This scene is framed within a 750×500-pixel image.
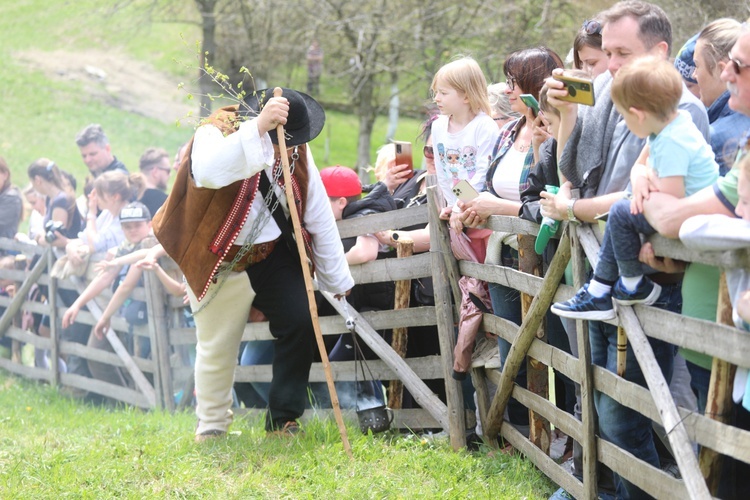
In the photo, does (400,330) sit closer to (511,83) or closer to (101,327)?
(511,83)

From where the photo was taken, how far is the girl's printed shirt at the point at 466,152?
5.32m

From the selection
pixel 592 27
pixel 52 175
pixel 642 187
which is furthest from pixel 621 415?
pixel 52 175

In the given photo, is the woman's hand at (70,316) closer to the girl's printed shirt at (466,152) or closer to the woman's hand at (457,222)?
the girl's printed shirt at (466,152)

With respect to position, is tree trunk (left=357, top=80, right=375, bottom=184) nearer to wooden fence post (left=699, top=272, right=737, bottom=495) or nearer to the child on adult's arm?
the child on adult's arm

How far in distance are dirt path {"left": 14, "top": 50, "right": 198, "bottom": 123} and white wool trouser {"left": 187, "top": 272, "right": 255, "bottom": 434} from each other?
21.1 m

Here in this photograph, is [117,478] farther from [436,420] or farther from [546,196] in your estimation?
[546,196]

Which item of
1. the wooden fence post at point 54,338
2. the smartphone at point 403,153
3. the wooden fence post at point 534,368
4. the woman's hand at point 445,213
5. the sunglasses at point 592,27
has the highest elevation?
the sunglasses at point 592,27

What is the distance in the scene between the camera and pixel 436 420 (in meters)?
5.73

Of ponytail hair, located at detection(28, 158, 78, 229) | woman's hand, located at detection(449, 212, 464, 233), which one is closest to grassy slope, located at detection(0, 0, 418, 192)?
ponytail hair, located at detection(28, 158, 78, 229)

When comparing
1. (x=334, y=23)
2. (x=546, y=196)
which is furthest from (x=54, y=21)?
(x=546, y=196)

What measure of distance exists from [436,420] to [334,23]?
12.7 metres

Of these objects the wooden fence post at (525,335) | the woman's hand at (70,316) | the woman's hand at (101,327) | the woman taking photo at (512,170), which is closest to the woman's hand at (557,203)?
the wooden fence post at (525,335)

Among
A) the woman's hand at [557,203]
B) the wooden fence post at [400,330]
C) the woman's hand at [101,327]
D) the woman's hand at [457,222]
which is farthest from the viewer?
the woman's hand at [101,327]

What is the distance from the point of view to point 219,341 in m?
5.46
